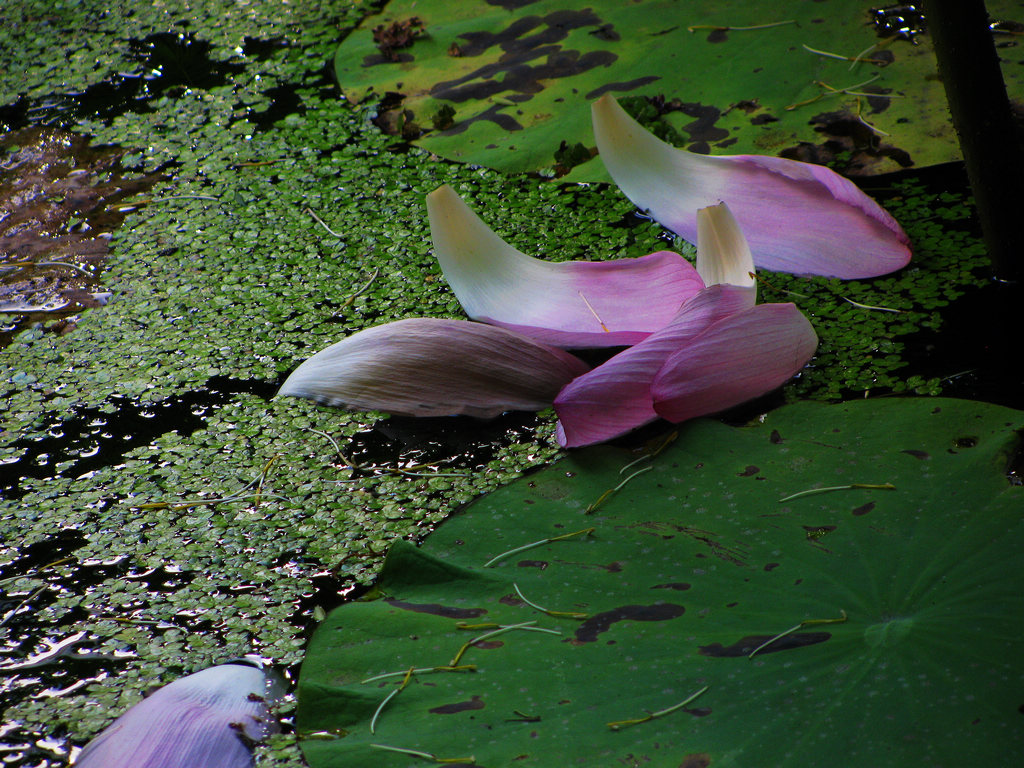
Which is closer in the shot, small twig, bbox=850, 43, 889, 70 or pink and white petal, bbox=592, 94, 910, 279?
pink and white petal, bbox=592, 94, 910, 279

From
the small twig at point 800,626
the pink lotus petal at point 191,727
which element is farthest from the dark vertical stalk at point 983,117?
the pink lotus petal at point 191,727

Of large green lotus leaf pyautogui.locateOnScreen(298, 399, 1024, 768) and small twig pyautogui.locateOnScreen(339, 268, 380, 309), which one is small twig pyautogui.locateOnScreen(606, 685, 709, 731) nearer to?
large green lotus leaf pyautogui.locateOnScreen(298, 399, 1024, 768)

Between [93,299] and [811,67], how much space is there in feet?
4.49

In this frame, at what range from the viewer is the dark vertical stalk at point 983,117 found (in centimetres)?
109

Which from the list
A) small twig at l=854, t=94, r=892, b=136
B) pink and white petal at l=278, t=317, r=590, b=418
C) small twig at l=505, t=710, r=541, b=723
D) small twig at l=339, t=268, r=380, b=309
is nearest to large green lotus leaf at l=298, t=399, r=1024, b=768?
small twig at l=505, t=710, r=541, b=723

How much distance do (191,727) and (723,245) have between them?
0.84 m

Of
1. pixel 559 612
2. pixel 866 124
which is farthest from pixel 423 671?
pixel 866 124

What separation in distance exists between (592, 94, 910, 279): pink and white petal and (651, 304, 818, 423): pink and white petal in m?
0.23

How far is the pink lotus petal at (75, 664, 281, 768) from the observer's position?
33.5 inches

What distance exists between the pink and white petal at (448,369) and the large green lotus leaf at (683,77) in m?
0.57

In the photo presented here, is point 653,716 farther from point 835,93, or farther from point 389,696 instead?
point 835,93

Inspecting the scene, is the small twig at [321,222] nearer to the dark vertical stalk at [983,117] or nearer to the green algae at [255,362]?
the green algae at [255,362]

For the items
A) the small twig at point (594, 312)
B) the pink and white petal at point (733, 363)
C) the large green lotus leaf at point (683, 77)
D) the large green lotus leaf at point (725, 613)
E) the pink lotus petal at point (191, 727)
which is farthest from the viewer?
the large green lotus leaf at point (683, 77)

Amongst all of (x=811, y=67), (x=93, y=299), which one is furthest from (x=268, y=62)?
(x=811, y=67)
